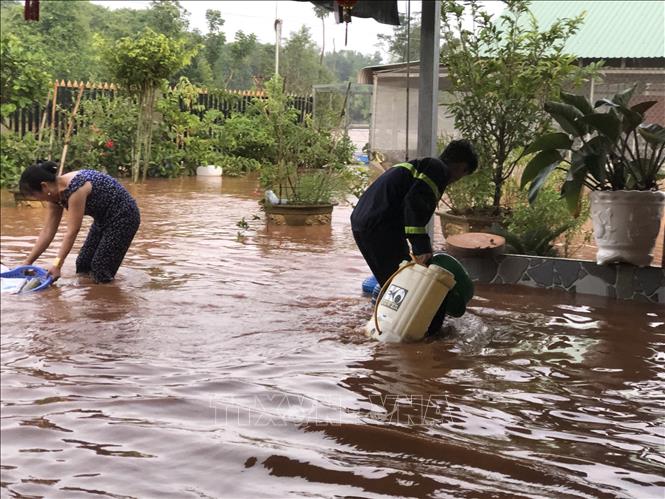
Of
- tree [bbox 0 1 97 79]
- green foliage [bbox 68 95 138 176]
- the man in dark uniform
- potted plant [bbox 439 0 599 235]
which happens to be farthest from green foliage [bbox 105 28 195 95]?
the man in dark uniform

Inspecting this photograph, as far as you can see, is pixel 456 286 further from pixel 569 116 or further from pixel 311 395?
pixel 569 116

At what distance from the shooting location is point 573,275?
21.7 ft

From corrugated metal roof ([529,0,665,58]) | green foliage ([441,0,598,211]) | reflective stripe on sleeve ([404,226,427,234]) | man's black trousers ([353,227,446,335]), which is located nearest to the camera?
reflective stripe on sleeve ([404,226,427,234])

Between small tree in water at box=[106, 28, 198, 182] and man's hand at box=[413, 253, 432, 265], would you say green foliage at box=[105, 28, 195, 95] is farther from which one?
man's hand at box=[413, 253, 432, 265]

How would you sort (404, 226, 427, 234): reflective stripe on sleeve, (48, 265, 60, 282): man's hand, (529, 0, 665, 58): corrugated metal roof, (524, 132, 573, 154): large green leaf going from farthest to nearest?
1. (529, 0, 665, 58): corrugated metal roof
2. (524, 132, 573, 154): large green leaf
3. (48, 265, 60, 282): man's hand
4. (404, 226, 427, 234): reflective stripe on sleeve

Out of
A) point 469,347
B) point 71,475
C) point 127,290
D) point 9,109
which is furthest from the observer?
point 9,109

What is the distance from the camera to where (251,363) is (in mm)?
4078

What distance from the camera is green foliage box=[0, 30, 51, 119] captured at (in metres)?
10.4

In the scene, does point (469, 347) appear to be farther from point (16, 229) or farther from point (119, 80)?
point (119, 80)

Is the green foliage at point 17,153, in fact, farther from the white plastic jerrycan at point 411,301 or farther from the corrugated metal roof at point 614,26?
the corrugated metal roof at point 614,26

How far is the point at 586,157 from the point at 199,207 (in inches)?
253

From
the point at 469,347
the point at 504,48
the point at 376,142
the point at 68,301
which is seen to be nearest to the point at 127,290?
the point at 68,301

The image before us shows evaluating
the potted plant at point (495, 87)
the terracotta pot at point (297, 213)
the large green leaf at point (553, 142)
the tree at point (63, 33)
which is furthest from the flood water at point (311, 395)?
the tree at point (63, 33)

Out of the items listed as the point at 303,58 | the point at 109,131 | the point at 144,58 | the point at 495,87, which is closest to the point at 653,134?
the point at 495,87
